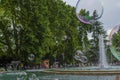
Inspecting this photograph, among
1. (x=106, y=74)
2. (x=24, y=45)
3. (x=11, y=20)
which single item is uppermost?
(x=11, y=20)

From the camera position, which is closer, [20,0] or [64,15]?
[20,0]

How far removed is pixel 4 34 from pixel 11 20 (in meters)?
2.34

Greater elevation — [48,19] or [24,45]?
[48,19]

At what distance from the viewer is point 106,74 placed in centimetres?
2680

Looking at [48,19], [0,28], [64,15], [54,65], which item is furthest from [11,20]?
[54,65]

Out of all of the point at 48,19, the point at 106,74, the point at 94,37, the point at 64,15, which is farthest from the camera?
the point at 94,37

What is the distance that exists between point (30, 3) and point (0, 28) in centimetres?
576

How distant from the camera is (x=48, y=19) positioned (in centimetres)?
6169

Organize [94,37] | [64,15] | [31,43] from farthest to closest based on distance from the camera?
[94,37], [64,15], [31,43]

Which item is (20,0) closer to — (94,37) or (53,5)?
(53,5)

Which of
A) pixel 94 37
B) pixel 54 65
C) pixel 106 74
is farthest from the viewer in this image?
pixel 94 37

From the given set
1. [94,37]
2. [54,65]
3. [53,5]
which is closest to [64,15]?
[53,5]

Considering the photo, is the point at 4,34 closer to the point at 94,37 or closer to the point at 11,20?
the point at 11,20

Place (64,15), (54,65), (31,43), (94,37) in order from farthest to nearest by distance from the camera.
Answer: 1. (94,37)
2. (54,65)
3. (64,15)
4. (31,43)
